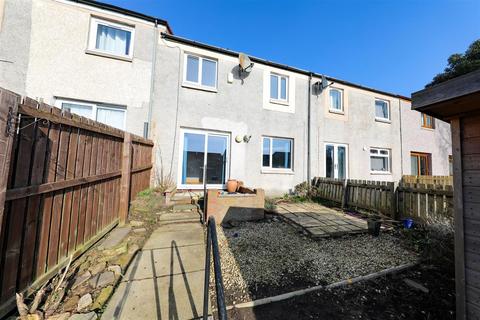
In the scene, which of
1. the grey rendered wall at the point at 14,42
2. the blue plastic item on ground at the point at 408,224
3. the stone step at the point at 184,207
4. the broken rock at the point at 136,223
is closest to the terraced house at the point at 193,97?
the grey rendered wall at the point at 14,42

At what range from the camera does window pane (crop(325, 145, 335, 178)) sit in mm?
8688

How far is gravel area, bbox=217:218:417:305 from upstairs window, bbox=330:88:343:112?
6552mm

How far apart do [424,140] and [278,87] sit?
956 cm

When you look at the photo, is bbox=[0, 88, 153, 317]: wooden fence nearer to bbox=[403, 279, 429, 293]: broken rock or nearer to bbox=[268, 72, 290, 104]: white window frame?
bbox=[403, 279, 429, 293]: broken rock

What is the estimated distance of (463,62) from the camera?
14078 mm

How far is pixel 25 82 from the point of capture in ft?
17.2

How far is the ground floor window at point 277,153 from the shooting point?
7609 millimetres

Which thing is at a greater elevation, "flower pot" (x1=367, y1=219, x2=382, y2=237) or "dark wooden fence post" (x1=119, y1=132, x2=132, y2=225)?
"dark wooden fence post" (x1=119, y1=132, x2=132, y2=225)

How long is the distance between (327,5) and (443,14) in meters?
4.30

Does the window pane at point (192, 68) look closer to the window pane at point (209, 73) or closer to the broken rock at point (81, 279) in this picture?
the window pane at point (209, 73)

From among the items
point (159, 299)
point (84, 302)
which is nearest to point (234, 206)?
point (159, 299)

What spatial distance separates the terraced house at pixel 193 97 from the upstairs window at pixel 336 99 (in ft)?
0.18

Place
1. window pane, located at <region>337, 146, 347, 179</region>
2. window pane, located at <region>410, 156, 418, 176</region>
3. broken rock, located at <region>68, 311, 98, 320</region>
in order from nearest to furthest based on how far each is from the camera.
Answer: broken rock, located at <region>68, 311, 98, 320</region>, window pane, located at <region>337, 146, 347, 179</region>, window pane, located at <region>410, 156, 418, 176</region>

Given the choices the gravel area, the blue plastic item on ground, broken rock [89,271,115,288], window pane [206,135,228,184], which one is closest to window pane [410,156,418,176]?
the blue plastic item on ground
